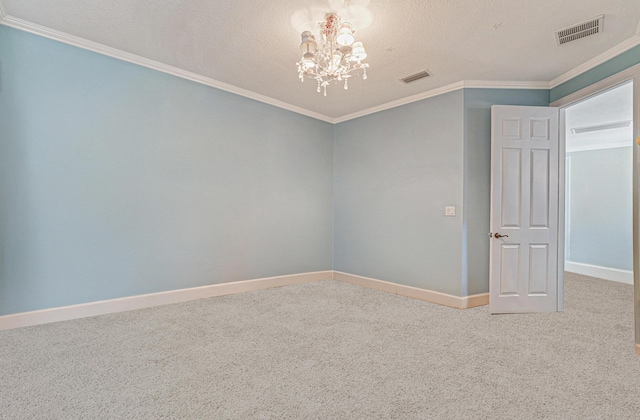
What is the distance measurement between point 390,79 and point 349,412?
11.5 feet

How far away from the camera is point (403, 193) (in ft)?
15.2

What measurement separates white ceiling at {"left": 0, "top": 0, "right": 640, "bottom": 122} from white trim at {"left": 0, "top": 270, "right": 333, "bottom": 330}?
257 centimetres

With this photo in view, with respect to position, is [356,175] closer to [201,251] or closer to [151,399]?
[201,251]

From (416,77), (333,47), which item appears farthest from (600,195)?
(333,47)

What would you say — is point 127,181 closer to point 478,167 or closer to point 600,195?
point 478,167

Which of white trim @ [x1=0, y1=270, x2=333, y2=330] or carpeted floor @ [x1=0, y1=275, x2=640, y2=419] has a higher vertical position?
white trim @ [x1=0, y1=270, x2=333, y2=330]

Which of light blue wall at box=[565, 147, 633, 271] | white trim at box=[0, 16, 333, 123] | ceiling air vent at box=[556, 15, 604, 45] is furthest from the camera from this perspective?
light blue wall at box=[565, 147, 633, 271]

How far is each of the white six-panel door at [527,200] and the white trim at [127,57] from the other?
119 inches

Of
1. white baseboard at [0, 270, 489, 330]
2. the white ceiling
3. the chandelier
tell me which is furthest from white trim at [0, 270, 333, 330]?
the chandelier

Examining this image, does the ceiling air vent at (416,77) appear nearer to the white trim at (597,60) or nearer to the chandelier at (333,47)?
the chandelier at (333,47)

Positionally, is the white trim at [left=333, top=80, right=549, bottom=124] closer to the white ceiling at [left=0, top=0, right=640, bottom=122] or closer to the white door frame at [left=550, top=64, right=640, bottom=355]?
the white ceiling at [left=0, top=0, right=640, bottom=122]

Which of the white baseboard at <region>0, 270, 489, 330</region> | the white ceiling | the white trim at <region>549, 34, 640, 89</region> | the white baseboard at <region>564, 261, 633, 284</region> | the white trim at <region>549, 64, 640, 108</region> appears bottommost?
the white baseboard at <region>564, 261, 633, 284</region>

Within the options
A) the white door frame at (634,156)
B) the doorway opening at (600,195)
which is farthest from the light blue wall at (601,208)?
the white door frame at (634,156)

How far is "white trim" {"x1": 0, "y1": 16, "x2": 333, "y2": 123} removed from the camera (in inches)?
115
